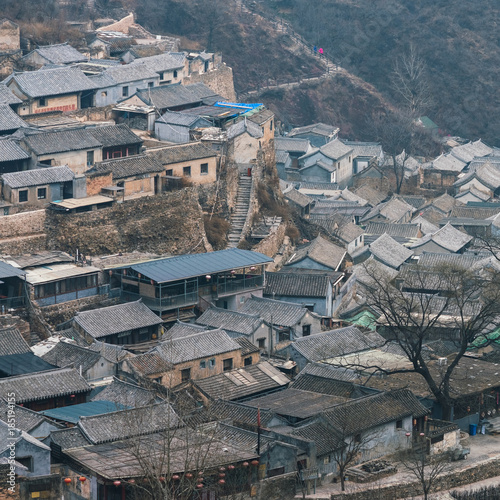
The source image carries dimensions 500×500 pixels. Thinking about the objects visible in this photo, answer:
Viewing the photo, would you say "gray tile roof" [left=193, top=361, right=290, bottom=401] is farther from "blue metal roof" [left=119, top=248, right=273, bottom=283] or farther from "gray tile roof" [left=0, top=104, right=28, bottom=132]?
"gray tile roof" [left=0, top=104, right=28, bottom=132]

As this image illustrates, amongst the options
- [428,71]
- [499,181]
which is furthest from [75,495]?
[428,71]

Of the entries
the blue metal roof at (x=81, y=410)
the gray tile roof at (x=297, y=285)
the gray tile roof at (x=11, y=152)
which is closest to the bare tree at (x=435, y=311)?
the gray tile roof at (x=297, y=285)

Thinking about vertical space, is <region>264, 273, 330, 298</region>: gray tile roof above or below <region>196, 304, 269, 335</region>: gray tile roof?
below

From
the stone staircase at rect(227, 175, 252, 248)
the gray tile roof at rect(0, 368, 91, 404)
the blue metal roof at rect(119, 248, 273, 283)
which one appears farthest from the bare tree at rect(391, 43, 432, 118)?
the gray tile roof at rect(0, 368, 91, 404)

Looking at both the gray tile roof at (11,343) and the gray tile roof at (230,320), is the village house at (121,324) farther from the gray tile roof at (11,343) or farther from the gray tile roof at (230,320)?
the gray tile roof at (11,343)

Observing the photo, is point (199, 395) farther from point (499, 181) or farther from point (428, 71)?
point (428, 71)

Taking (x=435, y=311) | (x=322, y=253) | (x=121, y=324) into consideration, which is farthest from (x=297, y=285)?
(x=121, y=324)

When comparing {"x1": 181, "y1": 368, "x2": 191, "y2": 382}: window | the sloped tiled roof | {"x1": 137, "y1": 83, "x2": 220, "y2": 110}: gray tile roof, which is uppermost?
{"x1": 137, "y1": 83, "x2": 220, "y2": 110}: gray tile roof
